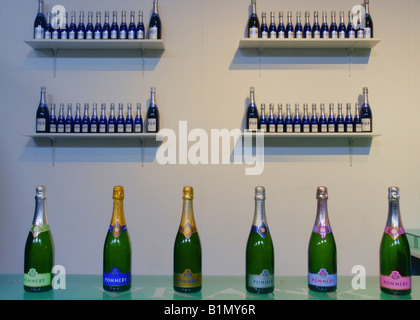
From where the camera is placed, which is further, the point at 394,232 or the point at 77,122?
the point at 77,122

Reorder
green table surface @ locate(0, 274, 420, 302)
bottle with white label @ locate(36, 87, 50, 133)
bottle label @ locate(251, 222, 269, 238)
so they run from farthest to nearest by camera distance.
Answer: bottle with white label @ locate(36, 87, 50, 133)
bottle label @ locate(251, 222, 269, 238)
green table surface @ locate(0, 274, 420, 302)

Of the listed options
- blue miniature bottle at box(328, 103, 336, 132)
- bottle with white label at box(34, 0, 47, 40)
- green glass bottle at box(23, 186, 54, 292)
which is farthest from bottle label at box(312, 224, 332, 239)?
bottle with white label at box(34, 0, 47, 40)

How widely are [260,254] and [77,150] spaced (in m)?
2.17

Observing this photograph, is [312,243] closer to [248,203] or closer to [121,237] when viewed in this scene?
[121,237]

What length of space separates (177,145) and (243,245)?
82 centimetres

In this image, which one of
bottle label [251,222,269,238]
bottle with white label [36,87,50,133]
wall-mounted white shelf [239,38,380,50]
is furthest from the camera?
bottle with white label [36,87,50,133]

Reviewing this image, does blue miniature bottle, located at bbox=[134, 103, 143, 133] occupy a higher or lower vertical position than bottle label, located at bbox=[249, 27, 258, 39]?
lower

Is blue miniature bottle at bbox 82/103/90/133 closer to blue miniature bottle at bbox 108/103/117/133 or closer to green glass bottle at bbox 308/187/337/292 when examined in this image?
blue miniature bottle at bbox 108/103/117/133

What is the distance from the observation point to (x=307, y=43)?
2848 mm

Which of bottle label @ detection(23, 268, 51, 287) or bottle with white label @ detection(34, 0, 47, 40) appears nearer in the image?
bottle label @ detection(23, 268, 51, 287)

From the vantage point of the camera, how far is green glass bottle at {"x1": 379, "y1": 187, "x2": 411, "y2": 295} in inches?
36.4

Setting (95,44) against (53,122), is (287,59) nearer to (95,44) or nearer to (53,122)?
(95,44)

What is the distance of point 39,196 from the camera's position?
0.95 metres

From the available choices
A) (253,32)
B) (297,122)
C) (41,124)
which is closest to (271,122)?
Result: (297,122)
